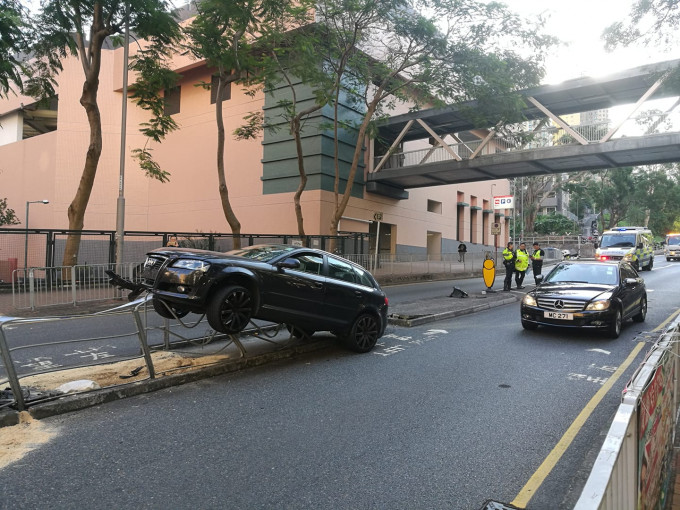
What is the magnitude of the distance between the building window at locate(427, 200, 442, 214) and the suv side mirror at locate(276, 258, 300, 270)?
29.3 metres

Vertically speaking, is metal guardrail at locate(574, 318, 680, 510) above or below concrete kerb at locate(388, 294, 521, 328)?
above

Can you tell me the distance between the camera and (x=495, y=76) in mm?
17781

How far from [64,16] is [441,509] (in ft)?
52.8

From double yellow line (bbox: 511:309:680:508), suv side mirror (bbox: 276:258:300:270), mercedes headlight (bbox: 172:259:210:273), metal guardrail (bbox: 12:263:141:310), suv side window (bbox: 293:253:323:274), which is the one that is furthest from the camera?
metal guardrail (bbox: 12:263:141:310)

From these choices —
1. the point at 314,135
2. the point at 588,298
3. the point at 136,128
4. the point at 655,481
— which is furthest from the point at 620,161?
the point at 136,128

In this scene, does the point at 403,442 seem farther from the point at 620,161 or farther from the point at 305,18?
the point at 620,161

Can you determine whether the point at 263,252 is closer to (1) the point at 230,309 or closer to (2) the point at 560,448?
(1) the point at 230,309

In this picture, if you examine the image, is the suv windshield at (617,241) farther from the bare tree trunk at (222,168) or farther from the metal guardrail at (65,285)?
the metal guardrail at (65,285)

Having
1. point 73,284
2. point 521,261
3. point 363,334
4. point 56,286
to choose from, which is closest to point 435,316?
point 363,334

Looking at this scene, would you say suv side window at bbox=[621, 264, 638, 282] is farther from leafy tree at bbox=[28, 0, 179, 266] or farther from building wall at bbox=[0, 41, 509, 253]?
building wall at bbox=[0, 41, 509, 253]

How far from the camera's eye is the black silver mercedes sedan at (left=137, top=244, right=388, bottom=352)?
5828 millimetres

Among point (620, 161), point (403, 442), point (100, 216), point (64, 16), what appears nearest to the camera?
point (403, 442)

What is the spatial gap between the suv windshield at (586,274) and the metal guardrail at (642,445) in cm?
532

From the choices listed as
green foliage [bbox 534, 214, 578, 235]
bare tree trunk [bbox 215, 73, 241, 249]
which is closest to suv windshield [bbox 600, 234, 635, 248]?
bare tree trunk [bbox 215, 73, 241, 249]
